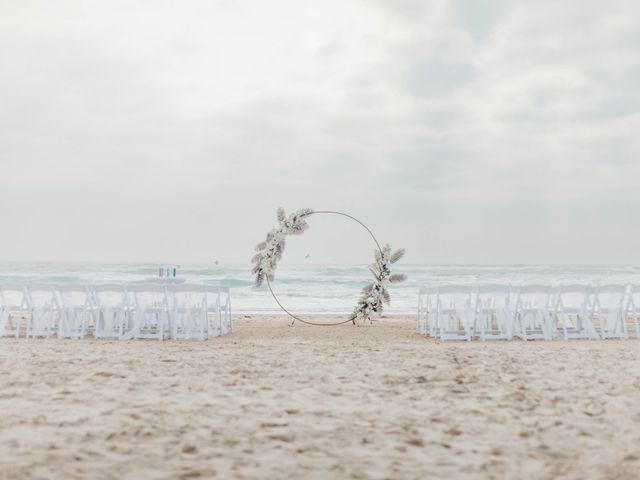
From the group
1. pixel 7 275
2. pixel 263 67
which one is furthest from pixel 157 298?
pixel 7 275

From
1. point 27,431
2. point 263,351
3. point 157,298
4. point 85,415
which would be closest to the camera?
point 27,431

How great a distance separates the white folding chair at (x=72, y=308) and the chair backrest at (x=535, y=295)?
22.6 ft

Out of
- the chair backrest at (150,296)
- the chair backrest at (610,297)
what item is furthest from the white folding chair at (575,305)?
the chair backrest at (150,296)

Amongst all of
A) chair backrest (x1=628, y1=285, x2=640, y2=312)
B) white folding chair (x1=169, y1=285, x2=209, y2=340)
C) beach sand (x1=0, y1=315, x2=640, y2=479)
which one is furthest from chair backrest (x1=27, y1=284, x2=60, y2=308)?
A: chair backrest (x1=628, y1=285, x2=640, y2=312)

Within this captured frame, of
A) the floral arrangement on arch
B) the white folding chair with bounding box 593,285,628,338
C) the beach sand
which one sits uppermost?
the floral arrangement on arch

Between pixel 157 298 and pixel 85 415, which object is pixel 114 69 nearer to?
pixel 157 298

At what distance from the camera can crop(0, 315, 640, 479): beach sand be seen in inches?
133

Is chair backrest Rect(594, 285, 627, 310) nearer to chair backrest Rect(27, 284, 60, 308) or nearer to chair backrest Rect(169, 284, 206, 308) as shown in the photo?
chair backrest Rect(169, 284, 206, 308)

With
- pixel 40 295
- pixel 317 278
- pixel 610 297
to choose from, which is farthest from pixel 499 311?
pixel 317 278

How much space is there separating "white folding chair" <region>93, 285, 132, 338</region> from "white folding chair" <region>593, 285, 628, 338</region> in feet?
25.2

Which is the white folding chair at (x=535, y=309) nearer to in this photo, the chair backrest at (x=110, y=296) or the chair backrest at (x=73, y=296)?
the chair backrest at (x=110, y=296)

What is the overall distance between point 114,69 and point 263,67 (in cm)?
490

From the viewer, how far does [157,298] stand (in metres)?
10.6

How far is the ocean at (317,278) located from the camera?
26.4m
